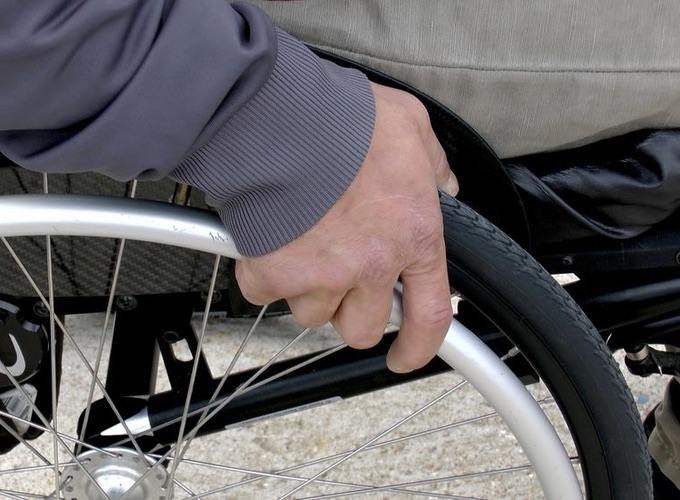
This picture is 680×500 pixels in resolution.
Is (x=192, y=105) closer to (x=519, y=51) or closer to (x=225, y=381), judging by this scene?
(x=519, y=51)

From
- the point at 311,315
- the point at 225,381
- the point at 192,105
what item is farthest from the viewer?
the point at 225,381

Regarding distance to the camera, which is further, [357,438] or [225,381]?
[357,438]

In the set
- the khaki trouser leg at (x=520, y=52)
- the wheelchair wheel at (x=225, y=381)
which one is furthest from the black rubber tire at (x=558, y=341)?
the khaki trouser leg at (x=520, y=52)

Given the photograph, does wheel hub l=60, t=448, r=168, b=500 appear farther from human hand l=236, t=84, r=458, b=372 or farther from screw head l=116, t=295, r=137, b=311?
human hand l=236, t=84, r=458, b=372

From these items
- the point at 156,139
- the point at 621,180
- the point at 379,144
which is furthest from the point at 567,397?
the point at 156,139

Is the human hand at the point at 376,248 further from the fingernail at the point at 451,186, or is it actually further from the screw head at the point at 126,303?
the screw head at the point at 126,303

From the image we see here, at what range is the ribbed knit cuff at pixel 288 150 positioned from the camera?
2.14 feet

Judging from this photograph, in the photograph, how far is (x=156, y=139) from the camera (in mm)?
624

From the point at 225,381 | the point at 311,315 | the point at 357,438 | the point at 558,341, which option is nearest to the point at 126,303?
the point at 225,381

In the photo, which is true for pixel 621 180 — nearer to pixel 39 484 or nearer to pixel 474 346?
pixel 474 346

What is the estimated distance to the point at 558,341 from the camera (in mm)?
817

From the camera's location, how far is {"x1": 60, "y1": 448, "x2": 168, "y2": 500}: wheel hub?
1024 millimetres

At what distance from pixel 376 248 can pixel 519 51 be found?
223 mm

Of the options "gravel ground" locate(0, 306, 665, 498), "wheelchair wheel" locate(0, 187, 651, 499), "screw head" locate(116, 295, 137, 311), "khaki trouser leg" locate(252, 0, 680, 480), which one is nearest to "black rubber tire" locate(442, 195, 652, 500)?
"wheelchair wheel" locate(0, 187, 651, 499)
